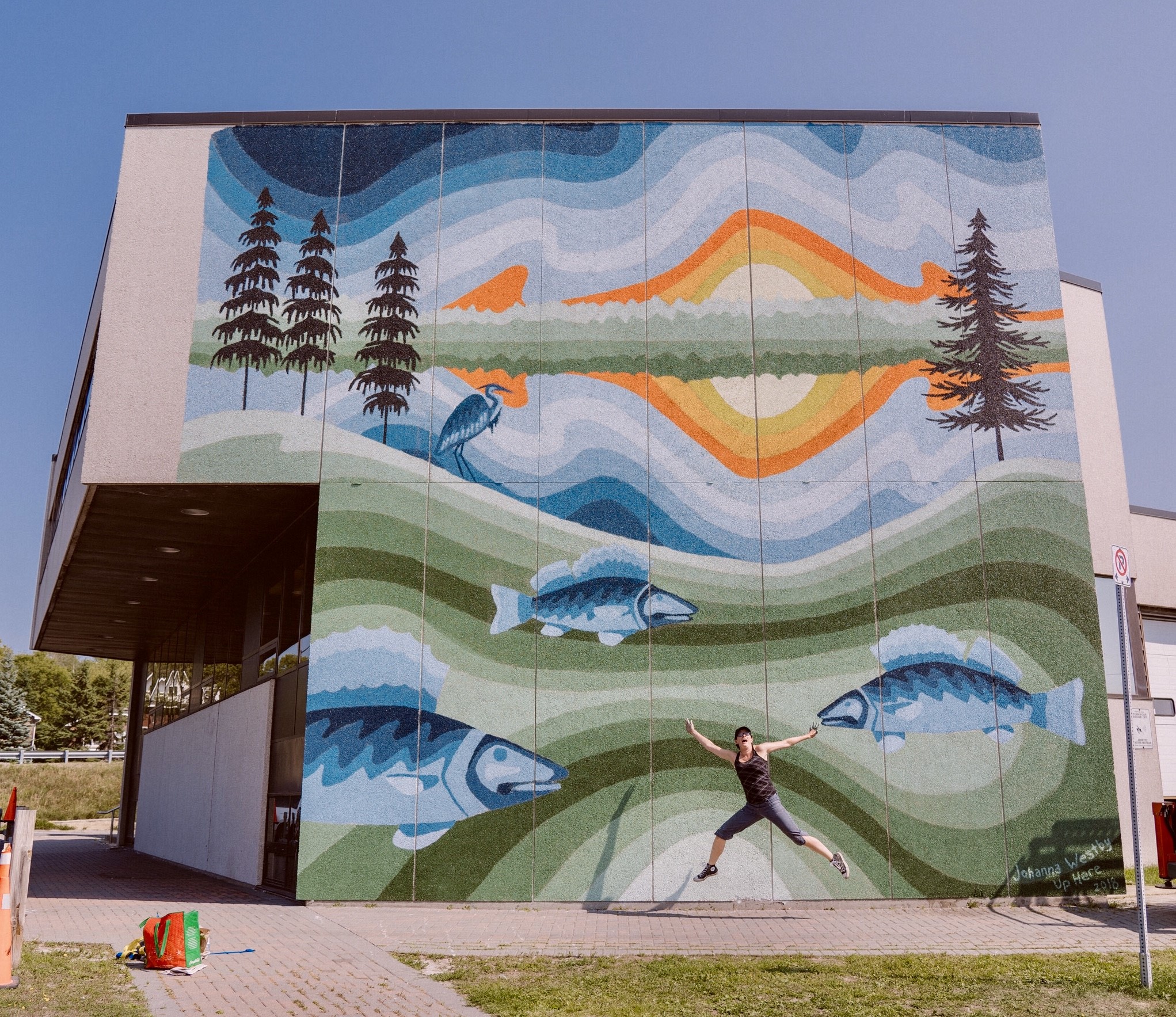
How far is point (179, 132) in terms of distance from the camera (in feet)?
47.8

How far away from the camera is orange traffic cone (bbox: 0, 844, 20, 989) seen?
7798mm

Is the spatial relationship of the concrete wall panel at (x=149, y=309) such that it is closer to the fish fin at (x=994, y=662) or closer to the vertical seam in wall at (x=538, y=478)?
the vertical seam in wall at (x=538, y=478)

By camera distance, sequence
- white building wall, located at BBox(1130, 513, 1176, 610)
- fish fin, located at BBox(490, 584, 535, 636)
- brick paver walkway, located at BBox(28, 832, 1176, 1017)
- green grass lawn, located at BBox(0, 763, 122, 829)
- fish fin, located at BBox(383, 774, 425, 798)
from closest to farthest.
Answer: brick paver walkway, located at BBox(28, 832, 1176, 1017) → fish fin, located at BBox(383, 774, 425, 798) → fish fin, located at BBox(490, 584, 535, 636) → white building wall, located at BBox(1130, 513, 1176, 610) → green grass lawn, located at BBox(0, 763, 122, 829)

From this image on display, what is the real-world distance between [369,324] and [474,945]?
8.06 m

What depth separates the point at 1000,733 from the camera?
43.6 ft

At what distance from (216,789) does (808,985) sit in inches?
520

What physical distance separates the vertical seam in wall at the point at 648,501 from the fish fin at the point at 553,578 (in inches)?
41.2

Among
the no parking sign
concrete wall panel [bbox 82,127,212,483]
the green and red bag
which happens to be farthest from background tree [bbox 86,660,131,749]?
the no parking sign

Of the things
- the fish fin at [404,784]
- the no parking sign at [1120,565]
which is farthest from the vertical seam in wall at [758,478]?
Answer: the no parking sign at [1120,565]

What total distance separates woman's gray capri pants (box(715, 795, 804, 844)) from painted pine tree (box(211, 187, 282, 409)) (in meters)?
8.10

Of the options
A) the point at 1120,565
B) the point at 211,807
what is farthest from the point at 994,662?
the point at 211,807

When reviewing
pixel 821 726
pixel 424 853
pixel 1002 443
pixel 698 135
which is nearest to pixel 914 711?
pixel 821 726

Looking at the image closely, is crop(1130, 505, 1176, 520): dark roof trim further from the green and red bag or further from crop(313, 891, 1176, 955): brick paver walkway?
the green and red bag

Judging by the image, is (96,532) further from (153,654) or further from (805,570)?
(153,654)
